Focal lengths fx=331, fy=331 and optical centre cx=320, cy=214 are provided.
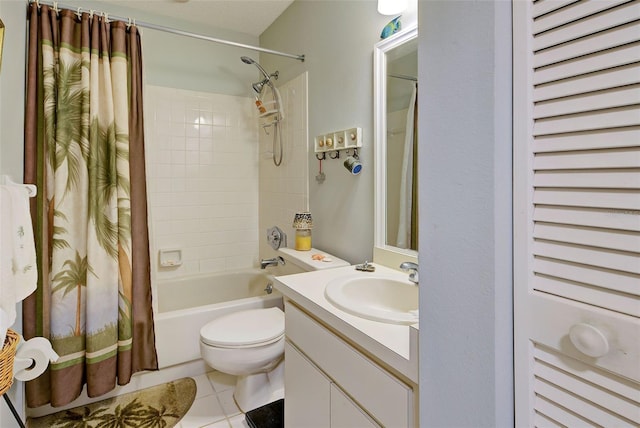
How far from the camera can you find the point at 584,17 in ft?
1.47

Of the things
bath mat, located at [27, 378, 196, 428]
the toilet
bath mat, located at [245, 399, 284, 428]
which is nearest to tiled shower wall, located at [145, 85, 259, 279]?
bath mat, located at [27, 378, 196, 428]

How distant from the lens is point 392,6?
1389 mm

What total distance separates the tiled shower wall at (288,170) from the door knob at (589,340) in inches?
70.4

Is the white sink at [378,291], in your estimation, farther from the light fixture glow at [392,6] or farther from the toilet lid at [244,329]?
the light fixture glow at [392,6]

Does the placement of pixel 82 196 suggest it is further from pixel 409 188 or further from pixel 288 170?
pixel 409 188

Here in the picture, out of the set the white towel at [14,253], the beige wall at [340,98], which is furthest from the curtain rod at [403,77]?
the white towel at [14,253]

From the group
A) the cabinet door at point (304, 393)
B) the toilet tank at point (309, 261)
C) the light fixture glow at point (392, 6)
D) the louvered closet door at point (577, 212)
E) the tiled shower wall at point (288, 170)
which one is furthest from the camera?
the tiled shower wall at point (288, 170)

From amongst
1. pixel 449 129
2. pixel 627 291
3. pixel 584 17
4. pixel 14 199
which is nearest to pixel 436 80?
pixel 449 129

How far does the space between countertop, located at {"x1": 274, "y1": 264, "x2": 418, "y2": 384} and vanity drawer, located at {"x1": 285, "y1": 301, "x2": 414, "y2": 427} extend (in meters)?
0.02

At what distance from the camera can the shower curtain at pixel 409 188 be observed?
1408mm

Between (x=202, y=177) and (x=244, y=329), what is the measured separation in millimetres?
1448

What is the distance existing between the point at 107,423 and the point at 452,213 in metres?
1.95

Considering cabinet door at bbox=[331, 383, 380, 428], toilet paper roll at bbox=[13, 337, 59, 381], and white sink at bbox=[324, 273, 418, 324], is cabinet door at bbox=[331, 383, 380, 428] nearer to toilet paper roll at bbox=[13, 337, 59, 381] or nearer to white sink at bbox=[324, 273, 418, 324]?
white sink at bbox=[324, 273, 418, 324]

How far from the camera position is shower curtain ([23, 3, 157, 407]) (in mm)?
1560
